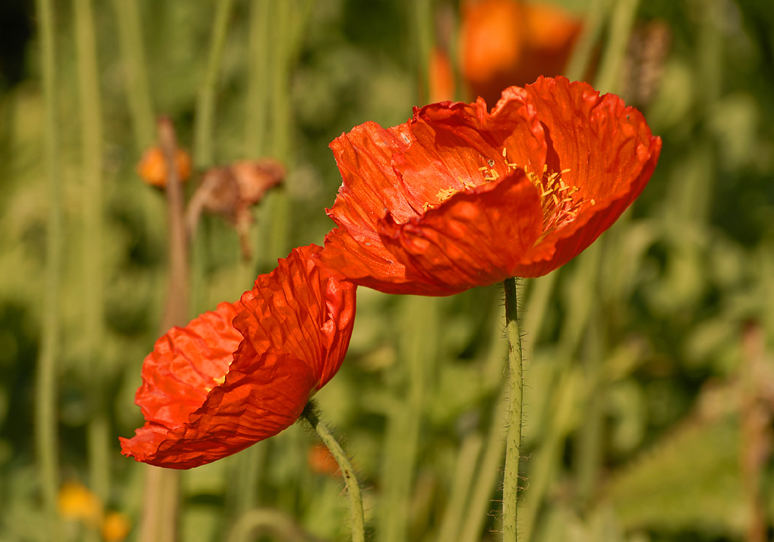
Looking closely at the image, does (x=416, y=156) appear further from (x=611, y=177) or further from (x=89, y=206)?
(x=89, y=206)

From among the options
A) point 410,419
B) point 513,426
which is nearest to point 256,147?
point 410,419

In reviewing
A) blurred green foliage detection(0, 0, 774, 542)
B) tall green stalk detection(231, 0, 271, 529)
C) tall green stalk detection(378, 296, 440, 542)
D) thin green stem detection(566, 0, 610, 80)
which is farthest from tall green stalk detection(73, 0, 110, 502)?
thin green stem detection(566, 0, 610, 80)

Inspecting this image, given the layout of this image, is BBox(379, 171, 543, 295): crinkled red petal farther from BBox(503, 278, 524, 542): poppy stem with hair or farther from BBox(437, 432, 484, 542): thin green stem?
BBox(437, 432, 484, 542): thin green stem

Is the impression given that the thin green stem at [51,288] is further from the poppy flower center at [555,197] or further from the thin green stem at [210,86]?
the poppy flower center at [555,197]

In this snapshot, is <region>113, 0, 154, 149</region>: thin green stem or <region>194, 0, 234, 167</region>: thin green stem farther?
<region>113, 0, 154, 149</region>: thin green stem

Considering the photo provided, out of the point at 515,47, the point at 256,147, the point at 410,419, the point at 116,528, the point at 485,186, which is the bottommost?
the point at 116,528

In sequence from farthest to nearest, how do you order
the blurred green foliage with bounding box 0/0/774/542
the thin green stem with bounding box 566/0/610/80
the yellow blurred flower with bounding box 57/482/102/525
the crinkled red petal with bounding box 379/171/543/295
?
the yellow blurred flower with bounding box 57/482/102/525 → the blurred green foliage with bounding box 0/0/774/542 → the thin green stem with bounding box 566/0/610/80 → the crinkled red petal with bounding box 379/171/543/295

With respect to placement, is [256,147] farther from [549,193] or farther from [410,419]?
[549,193]
